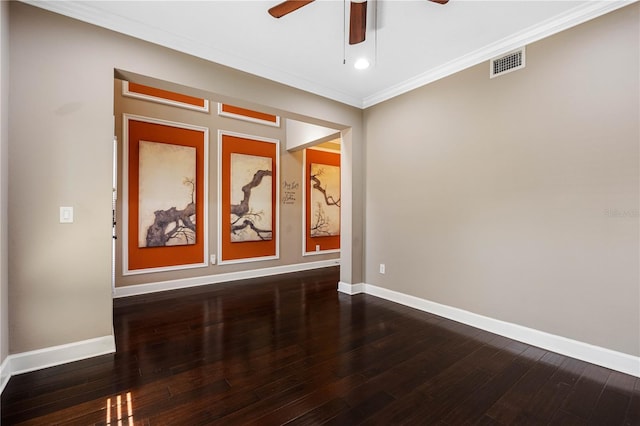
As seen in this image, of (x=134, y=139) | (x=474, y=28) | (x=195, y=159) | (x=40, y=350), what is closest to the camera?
(x=40, y=350)

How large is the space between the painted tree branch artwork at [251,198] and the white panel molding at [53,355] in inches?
103

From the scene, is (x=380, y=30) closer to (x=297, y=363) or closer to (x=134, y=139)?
(x=297, y=363)

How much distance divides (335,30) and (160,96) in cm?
291

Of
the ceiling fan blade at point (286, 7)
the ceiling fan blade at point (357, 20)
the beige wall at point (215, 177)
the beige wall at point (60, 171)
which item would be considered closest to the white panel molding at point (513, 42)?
the ceiling fan blade at point (357, 20)

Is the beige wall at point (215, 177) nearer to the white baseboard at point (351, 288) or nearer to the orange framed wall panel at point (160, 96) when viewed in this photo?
the orange framed wall panel at point (160, 96)

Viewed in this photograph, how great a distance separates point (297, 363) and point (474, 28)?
327cm

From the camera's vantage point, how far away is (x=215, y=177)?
15.5 feet

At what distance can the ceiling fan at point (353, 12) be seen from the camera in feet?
6.50

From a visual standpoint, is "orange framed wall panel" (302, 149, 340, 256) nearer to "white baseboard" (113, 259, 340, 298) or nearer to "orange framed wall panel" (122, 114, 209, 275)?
"white baseboard" (113, 259, 340, 298)

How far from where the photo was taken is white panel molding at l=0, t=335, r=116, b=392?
2101 millimetres

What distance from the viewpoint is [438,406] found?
5.95 ft

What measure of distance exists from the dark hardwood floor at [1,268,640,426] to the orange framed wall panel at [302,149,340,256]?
287 cm

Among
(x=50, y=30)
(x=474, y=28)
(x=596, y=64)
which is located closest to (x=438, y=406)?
(x=596, y=64)

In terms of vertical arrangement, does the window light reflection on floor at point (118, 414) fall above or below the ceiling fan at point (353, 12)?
below
